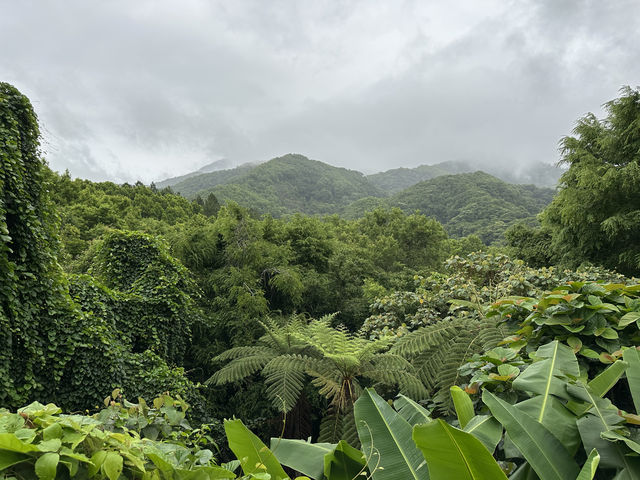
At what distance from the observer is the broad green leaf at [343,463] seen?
131cm

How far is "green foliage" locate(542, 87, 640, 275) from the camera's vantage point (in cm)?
864

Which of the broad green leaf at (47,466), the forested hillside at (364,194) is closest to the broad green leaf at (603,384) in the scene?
the broad green leaf at (47,466)

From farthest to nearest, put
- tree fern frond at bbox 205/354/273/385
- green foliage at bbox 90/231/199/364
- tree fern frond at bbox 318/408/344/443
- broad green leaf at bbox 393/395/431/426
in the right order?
green foliage at bbox 90/231/199/364
tree fern frond at bbox 205/354/273/385
tree fern frond at bbox 318/408/344/443
broad green leaf at bbox 393/395/431/426

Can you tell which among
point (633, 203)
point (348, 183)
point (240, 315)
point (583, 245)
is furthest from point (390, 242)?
point (348, 183)

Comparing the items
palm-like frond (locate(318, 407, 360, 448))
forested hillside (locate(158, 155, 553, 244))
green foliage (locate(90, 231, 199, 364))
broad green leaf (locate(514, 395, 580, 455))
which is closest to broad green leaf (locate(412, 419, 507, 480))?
broad green leaf (locate(514, 395, 580, 455))

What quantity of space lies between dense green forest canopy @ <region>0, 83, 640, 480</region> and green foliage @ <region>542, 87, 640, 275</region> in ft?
0.20

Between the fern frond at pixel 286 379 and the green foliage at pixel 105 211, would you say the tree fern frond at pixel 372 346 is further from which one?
the green foliage at pixel 105 211

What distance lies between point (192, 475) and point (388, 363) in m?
3.33

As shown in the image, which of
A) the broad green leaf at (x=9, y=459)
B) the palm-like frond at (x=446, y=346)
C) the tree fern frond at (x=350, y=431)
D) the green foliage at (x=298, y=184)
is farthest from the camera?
the green foliage at (x=298, y=184)

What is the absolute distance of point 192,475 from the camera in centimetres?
102

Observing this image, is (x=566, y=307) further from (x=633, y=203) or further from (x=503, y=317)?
(x=633, y=203)

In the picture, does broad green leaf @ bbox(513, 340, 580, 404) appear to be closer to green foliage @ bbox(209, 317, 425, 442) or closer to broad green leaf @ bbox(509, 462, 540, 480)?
broad green leaf @ bbox(509, 462, 540, 480)

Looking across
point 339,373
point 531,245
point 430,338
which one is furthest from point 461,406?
point 531,245

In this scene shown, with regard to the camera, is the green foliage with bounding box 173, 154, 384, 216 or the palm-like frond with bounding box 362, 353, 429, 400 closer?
the palm-like frond with bounding box 362, 353, 429, 400
